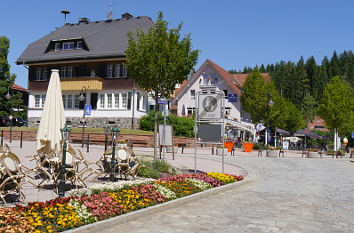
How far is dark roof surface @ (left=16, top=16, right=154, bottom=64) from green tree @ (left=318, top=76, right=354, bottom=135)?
79.5 ft

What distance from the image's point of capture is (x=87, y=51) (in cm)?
3906

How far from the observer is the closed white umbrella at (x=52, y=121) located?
1124cm

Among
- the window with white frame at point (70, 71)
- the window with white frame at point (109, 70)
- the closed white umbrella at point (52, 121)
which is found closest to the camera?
the closed white umbrella at point (52, 121)

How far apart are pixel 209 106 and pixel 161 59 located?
377 centimetres

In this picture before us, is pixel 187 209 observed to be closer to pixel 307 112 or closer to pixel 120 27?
pixel 120 27

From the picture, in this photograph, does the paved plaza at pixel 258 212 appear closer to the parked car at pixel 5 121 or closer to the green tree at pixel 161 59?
the green tree at pixel 161 59

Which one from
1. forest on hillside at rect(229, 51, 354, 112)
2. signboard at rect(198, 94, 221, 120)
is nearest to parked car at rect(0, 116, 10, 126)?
signboard at rect(198, 94, 221, 120)

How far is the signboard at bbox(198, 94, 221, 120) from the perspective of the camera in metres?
13.6

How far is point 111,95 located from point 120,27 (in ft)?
28.3

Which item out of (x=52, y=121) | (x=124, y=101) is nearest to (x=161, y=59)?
(x=52, y=121)

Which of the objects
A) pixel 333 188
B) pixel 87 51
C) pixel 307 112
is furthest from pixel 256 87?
pixel 307 112

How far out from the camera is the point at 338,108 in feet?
156

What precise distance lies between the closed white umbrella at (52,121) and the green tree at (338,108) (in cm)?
4271

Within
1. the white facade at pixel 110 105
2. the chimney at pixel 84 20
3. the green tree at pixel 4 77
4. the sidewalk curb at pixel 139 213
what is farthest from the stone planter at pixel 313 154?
the green tree at pixel 4 77
